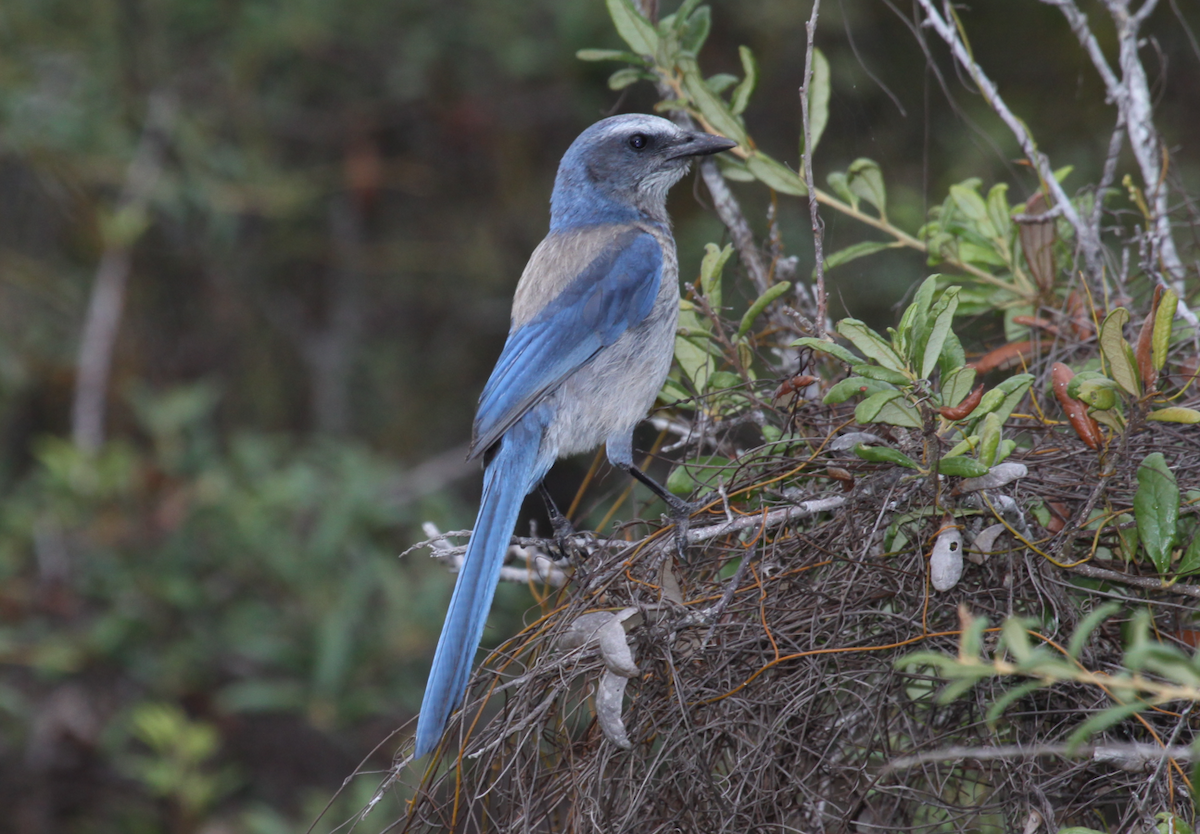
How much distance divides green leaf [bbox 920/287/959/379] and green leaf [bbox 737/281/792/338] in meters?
0.44

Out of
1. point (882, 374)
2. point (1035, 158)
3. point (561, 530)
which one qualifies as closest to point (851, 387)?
point (882, 374)

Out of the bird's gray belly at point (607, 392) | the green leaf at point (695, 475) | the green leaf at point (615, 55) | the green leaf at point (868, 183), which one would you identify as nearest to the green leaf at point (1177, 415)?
the green leaf at point (695, 475)

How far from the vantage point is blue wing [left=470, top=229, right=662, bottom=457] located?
3.45 m

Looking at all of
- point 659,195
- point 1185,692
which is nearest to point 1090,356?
point 1185,692

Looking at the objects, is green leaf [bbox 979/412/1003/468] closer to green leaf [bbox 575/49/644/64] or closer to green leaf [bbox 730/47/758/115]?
green leaf [bbox 730/47/758/115]

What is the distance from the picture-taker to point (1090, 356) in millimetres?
2746

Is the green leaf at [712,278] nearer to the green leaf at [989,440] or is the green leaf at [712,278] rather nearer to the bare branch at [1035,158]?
the bare branch at [1035,158]

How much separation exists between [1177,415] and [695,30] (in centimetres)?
173

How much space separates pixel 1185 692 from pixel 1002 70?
16.6 ft

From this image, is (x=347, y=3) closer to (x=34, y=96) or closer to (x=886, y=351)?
(x=34, y=96)

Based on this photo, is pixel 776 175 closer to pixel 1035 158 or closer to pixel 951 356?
pixel 1035 158

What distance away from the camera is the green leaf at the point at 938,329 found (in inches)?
82.4

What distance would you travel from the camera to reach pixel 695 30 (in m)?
3.11

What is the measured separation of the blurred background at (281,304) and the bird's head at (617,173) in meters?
0.61
